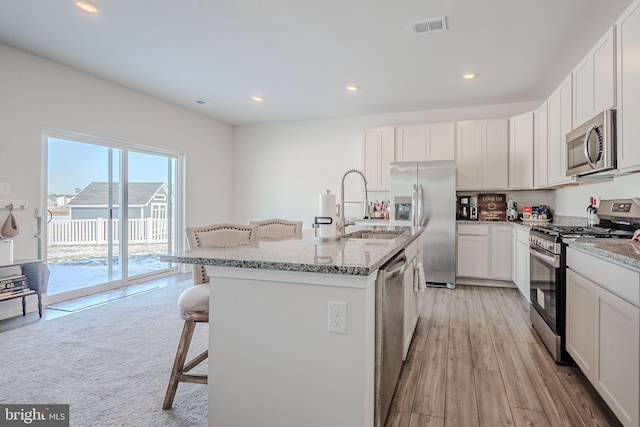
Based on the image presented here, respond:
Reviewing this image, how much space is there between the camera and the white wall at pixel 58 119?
11.2ft

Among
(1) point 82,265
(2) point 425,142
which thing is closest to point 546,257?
(2) point 425,142

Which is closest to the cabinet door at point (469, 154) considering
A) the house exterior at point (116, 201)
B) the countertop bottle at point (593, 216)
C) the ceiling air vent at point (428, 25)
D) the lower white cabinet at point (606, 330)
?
the countertop bottle at point (593, 216)

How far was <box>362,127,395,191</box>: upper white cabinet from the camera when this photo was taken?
534 cm

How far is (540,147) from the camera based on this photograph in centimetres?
409

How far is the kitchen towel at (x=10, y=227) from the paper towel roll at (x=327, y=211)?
→ 10.7 feet

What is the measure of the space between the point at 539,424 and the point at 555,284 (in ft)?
3.21

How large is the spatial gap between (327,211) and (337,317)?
33.8 inches

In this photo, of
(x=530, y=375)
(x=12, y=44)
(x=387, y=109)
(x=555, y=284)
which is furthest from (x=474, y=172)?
(x=12, y=44)

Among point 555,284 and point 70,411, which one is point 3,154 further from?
point 555,284

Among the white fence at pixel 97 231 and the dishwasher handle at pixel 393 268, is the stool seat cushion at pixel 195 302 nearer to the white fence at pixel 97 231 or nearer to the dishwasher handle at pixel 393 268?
the dishwasher handle at pixel 393 268

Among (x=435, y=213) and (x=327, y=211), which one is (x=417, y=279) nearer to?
(x=327, y=211)

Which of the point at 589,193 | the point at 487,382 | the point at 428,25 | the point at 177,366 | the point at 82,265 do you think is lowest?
the point at 487,382

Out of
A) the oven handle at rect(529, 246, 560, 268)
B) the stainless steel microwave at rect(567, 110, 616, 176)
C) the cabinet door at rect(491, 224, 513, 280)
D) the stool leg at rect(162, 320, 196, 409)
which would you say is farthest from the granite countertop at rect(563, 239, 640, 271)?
the cabinet door at rect(491, 224, 513, 280)

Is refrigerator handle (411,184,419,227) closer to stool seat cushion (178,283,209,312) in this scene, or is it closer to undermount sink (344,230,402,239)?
undermount sink (344,230,402,239)
